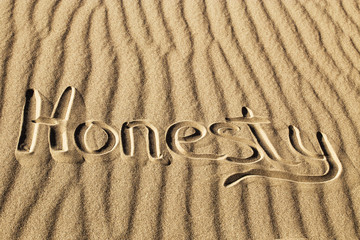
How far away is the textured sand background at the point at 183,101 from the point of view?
199 centimetres

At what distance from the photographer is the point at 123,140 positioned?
2248 millimetres

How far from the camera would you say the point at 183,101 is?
2.46 metres

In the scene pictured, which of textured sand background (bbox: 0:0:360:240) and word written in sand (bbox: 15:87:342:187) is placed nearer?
textured sand background (bbox: 0:0:360:240)

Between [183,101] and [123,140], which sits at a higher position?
[183,101]

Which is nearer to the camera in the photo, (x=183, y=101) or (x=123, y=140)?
(x=123, y=140)

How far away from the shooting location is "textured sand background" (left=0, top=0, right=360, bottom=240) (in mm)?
1991

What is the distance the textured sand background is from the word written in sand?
0.03 m

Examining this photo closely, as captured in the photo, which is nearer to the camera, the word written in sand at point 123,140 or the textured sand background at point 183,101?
the textured sand background at point 183,101

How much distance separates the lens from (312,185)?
2.16 meters

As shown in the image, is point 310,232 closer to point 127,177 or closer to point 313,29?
point 127,177

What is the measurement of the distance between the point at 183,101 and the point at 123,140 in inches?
17.9

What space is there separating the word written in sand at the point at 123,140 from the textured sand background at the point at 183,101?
0.11 feet

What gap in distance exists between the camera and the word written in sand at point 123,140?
2.16 meters

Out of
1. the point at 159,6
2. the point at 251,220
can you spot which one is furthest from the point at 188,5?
the point at 251,220
